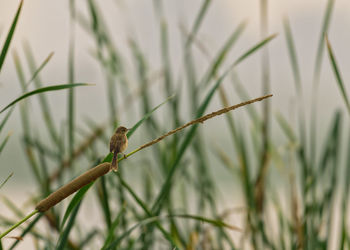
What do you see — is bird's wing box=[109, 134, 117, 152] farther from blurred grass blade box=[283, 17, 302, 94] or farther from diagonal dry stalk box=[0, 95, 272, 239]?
blurred grass blade box=[283, 17, 302, 94]

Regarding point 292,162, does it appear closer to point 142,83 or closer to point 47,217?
point 142,83

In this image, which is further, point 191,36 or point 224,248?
point 224,248

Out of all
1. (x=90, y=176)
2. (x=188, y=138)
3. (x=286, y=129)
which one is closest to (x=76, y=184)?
(x=90, y=176)

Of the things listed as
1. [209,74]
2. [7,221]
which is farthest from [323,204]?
[7,221]

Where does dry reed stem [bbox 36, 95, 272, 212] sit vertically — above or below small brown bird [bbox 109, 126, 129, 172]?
below

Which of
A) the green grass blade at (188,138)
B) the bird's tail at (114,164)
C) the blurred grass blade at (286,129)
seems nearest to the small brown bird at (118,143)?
the bird's tail at (114,164)

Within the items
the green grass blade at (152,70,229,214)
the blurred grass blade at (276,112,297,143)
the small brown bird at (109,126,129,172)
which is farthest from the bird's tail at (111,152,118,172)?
the blurred grass blade at (276,112,297,143)

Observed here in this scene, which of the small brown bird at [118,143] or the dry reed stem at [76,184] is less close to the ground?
the small brown bird at [118,143]

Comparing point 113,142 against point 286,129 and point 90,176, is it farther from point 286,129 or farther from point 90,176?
point 286,129

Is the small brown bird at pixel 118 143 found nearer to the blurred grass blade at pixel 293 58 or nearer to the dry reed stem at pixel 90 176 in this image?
the dry reed stem at pixel 90 176

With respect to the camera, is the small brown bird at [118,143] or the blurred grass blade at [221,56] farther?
the blurred grass blade at [221,56]

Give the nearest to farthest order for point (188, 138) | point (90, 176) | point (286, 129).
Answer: point (90, 176), point (188, 138), point (286, 129)
